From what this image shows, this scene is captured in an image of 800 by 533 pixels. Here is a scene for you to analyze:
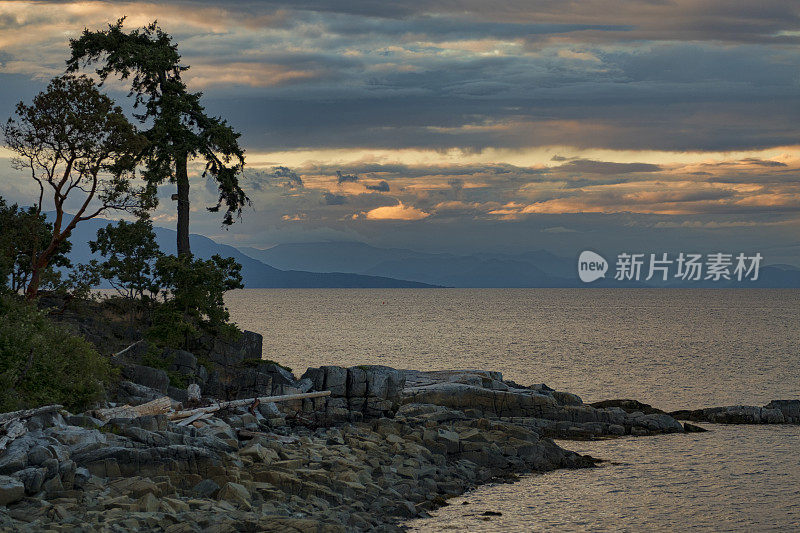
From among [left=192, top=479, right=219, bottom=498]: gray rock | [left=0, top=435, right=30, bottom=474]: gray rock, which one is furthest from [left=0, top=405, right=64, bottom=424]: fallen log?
[left=192, top=479, right=219, bottom=498]: gray rock

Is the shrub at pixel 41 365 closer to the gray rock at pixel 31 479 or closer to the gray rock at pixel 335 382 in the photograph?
the gray rock at pixel 31 479

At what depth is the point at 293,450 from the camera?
29.8 m

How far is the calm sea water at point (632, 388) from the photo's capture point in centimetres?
2728

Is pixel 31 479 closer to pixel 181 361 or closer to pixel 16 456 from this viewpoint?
pixel 16 456

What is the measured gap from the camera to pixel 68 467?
845 inches

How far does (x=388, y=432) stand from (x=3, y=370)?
16.4 meters

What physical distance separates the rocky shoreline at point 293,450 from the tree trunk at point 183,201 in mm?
9184

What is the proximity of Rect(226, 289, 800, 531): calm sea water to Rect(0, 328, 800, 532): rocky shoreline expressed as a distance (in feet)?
6.72

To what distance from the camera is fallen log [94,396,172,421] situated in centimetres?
2942

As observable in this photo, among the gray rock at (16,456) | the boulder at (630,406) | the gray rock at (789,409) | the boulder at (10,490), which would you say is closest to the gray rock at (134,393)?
the gray rock at (16,456)

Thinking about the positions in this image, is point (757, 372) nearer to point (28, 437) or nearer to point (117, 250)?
point (117, 250)

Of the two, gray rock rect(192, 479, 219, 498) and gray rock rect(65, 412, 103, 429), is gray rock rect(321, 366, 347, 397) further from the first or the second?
gray rock rect(192, 479, 219, 498)

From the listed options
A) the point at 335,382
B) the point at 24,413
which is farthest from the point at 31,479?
the point at 335,382

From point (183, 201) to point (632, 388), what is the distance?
3785cm
